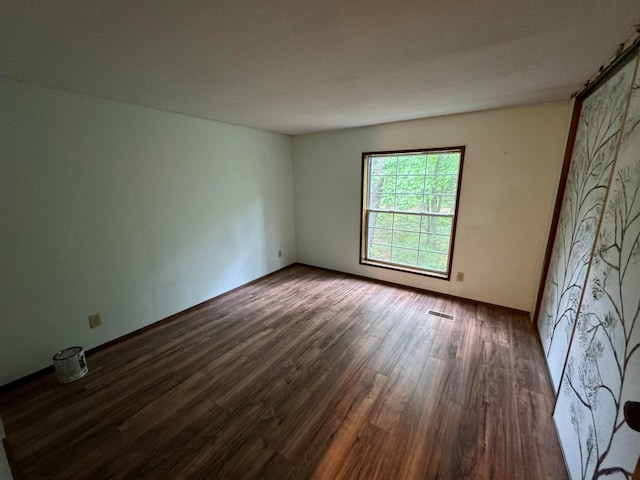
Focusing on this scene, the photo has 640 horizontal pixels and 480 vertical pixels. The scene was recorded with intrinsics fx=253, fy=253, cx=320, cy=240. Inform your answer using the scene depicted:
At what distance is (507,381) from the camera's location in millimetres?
1940

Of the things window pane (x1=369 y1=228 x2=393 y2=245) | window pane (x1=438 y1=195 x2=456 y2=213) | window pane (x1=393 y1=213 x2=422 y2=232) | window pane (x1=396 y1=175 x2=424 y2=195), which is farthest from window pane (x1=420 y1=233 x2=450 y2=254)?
window pane (x1=396 y1=175 x2=424 y2=195)

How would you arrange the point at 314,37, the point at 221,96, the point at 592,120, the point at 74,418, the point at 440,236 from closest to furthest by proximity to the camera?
the point at 314,37 < the point at 74,418 < the point at 592,120 < the point at 221,96 < the point at 440,236

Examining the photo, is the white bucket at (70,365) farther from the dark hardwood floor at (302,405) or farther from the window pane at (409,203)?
the window pane at (409,203)

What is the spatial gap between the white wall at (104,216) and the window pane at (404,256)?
2.27 meters

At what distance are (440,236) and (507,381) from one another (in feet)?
5.91

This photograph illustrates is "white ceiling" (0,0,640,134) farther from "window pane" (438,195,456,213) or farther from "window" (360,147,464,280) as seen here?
"window pane" (438,195,456,213)

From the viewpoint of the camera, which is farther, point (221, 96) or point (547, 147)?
point (547, 147)

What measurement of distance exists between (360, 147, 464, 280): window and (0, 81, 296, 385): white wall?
187cm

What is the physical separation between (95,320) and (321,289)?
245 centimetres

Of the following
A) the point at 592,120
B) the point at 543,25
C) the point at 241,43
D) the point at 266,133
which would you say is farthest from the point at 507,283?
the point at 266,133

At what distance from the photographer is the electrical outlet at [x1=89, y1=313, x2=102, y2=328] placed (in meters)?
2.26

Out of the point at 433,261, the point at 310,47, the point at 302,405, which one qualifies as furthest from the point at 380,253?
the point at 310,47

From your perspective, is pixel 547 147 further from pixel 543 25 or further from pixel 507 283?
pixel 543 25

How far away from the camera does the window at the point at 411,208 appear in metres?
3.17
